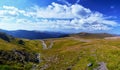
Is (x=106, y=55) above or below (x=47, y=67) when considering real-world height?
above

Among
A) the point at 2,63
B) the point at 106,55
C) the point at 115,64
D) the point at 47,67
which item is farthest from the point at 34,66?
the point at 115,64

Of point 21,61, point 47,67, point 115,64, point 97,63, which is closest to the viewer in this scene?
point 115,64

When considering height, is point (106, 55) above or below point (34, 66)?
above

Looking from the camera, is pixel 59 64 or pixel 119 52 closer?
pixel 119 52

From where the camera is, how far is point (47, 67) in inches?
5704

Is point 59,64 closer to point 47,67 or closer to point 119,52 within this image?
point 47,67

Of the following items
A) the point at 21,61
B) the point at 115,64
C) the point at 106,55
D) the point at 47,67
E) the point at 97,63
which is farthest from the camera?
the point at 21,61

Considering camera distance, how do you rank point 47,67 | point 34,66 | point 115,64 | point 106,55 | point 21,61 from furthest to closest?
point 21,61, point 34,66, point 47,67, point 106,55, point 115,64

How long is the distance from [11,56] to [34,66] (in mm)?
27034

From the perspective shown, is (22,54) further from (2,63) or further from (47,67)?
(47,67)

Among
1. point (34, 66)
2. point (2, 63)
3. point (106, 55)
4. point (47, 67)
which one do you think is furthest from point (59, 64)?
point (2, 63)

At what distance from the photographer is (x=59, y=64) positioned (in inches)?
5714

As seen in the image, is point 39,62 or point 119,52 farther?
point 39,62

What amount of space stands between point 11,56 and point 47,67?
133ft
